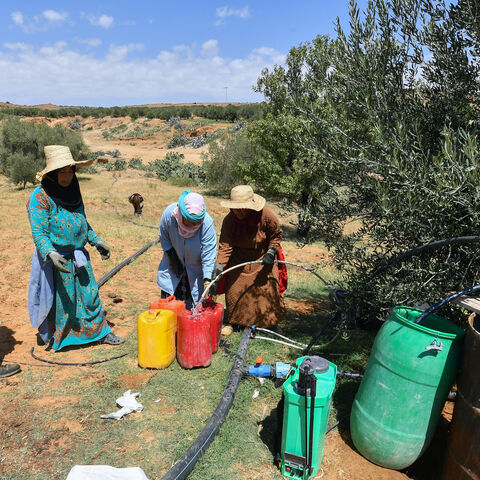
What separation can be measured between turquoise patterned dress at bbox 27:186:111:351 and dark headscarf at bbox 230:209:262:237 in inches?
69.1

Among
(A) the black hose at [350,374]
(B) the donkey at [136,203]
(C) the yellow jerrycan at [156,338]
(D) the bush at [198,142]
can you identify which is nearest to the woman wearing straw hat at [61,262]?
(C) the yellow jerrycan at [156,338]

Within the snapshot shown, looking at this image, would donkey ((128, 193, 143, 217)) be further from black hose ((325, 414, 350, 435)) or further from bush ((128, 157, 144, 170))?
bush ((128, 157, 144, 170))

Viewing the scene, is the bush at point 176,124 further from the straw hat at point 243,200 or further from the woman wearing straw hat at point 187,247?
the straw hat at point 243,200

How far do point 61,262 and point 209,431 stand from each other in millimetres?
2355

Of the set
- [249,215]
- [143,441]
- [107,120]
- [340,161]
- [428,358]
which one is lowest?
[143,441]

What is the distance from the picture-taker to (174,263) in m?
5.07

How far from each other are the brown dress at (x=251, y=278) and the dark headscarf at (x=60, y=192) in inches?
71.9

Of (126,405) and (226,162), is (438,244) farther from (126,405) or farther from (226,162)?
(226,162)

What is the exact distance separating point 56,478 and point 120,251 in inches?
266

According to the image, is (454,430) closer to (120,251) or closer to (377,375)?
(377,375)

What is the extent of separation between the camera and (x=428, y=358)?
281 centimetres

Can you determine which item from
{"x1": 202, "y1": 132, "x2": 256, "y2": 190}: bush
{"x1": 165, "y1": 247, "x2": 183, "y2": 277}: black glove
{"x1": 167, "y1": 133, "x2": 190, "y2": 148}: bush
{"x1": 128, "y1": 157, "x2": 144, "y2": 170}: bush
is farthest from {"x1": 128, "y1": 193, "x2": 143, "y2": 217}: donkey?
{"x1": 167, "y1": 133, "x2": 190, "y2": 148}: bush

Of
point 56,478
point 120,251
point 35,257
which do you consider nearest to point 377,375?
point 56,478

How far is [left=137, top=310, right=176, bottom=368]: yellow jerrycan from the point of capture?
4.27 m
